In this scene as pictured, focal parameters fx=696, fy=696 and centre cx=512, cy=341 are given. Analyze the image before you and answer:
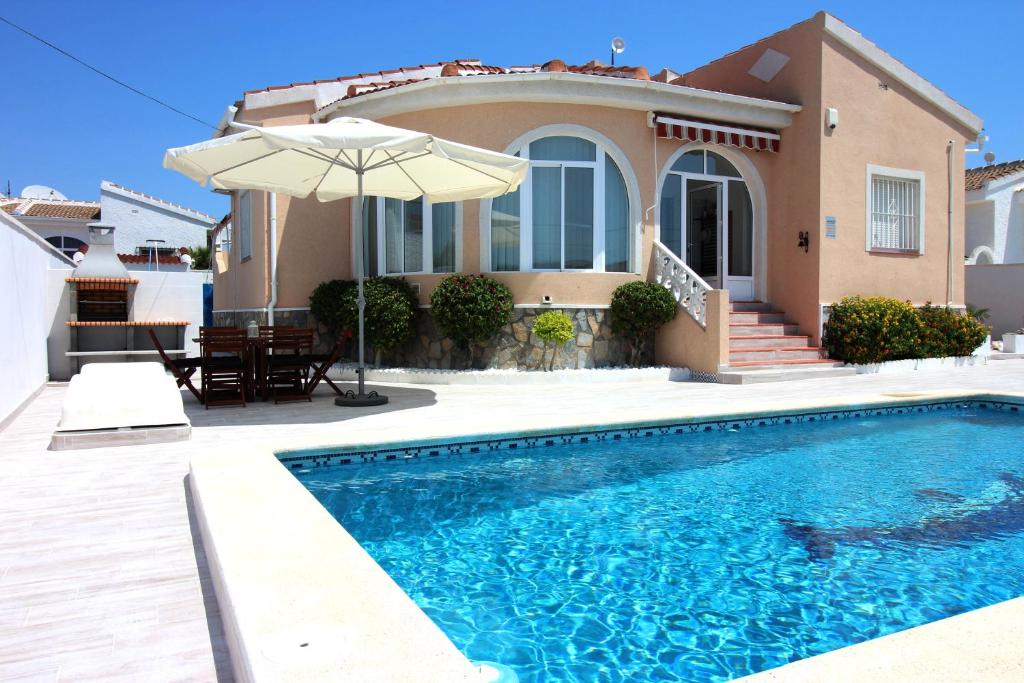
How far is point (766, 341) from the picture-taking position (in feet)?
48.4

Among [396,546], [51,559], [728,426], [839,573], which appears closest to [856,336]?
[728,426]

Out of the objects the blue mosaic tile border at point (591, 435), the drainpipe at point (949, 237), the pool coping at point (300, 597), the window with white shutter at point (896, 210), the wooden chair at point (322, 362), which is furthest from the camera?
the drainpipe at point (949, 237)

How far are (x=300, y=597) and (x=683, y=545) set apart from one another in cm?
296

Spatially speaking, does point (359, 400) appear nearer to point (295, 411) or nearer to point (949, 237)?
point (295, 411)

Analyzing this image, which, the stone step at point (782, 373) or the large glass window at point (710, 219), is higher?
the large glass window at point (710, 219)

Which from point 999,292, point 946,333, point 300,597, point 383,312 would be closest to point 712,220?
point 946,333

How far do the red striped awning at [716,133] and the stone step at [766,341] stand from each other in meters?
4.17

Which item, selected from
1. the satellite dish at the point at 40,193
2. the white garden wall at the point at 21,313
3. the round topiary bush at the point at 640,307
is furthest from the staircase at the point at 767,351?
the satellite dish at the point at 40,193

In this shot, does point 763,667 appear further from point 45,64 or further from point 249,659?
point 45,64

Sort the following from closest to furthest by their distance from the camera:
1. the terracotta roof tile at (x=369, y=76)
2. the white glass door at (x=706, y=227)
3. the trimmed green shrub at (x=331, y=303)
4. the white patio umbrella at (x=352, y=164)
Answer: the white patio umbrella at (x=352, y=164) < the trimmed green shrub at (x=331, y=303) < the terracotta roof tile at (x=369, y=76) < the white glass door at (x=706, y=227)

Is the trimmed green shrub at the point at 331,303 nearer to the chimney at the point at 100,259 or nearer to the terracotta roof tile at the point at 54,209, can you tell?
the chimney at the point at 100,259

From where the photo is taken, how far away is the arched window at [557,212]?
44.9ft

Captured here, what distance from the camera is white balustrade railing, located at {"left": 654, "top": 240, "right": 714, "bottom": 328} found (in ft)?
44.4

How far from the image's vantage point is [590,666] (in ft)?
11.2
